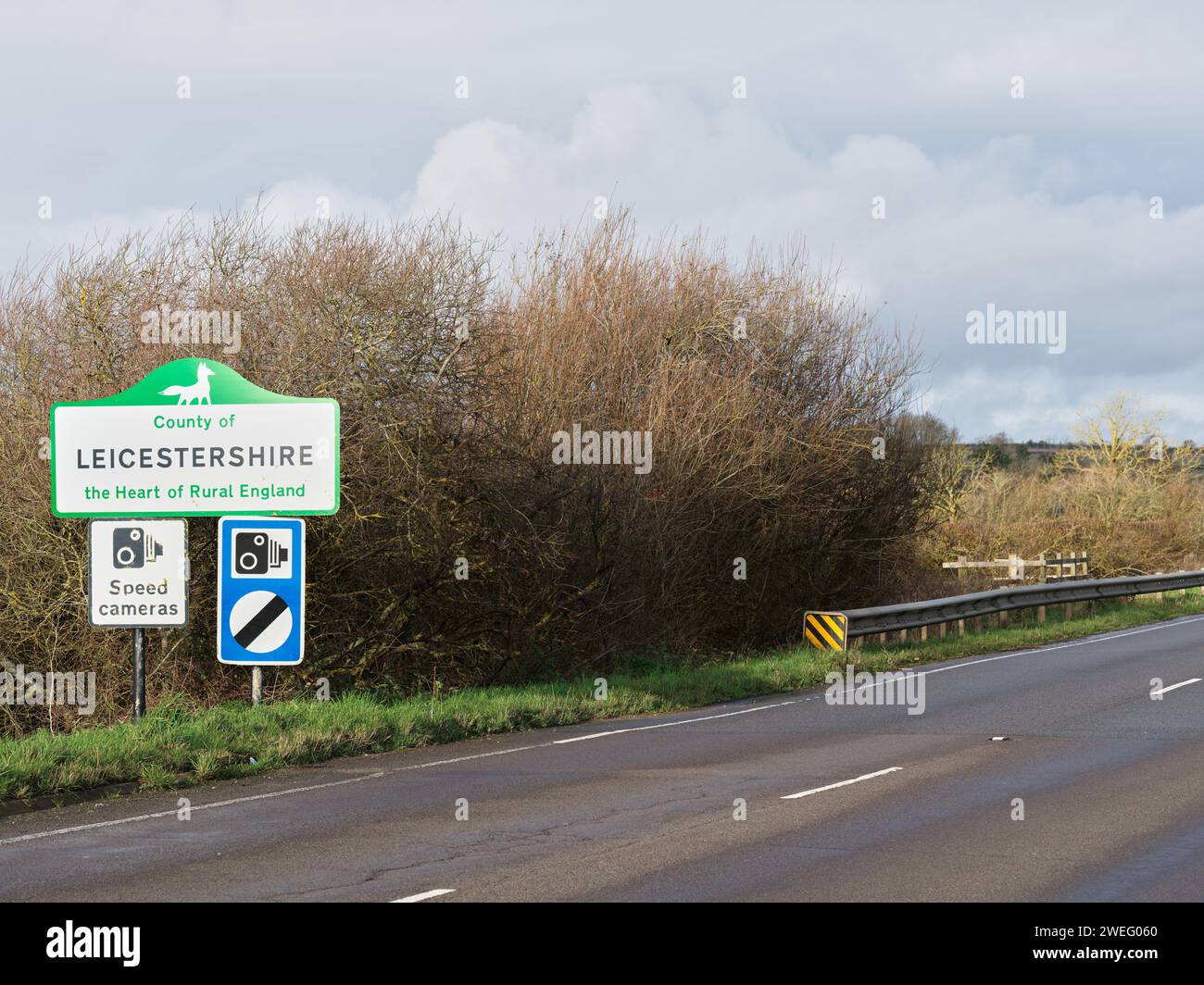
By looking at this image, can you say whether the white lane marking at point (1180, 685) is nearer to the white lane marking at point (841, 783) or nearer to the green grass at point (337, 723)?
the green grass at point (337, 723)

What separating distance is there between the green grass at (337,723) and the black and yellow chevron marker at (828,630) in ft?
1.46

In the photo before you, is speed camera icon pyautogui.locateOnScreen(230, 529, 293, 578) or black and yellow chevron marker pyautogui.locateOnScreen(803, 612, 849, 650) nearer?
speed camera icon pyautogui.locateOnScreen(230, 529, 293, 578)

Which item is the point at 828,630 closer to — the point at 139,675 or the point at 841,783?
the point at 841,783

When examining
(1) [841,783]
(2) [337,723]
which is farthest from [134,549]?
(1) [841,783]

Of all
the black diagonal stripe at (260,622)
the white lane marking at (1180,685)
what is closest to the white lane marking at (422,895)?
the black diagonal stripe at (260,622)

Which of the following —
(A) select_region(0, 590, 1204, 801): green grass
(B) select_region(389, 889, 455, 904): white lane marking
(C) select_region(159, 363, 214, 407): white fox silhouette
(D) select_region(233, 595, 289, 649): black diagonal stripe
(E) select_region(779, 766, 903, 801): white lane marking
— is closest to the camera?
A: (B) select_region(389, 889, 455, 904): white lane marking

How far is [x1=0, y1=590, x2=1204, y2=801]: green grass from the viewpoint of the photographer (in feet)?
36.7

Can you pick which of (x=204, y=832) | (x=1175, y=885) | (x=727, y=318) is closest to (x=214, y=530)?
(x=204, y=832)

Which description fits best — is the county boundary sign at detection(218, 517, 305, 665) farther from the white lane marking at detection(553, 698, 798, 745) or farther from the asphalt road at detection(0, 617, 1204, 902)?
the white lane marking at detection(553, 698, 798, 745)

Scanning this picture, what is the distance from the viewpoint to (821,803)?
10430 mm

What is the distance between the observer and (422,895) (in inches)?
300

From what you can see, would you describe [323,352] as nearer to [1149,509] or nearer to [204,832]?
[204,832]

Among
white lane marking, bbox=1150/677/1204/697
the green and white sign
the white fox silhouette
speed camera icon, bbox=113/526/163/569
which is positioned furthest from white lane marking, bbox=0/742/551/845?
white lane marking, bbox=1150/677/1204/697

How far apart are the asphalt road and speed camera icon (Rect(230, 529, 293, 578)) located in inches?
85.0
